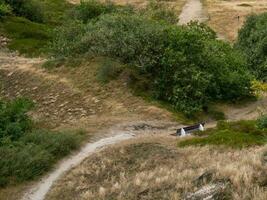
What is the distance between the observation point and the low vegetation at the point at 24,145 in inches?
910

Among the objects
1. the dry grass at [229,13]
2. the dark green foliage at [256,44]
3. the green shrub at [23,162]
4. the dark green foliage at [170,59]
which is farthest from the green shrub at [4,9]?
the green shrub at [23,162]

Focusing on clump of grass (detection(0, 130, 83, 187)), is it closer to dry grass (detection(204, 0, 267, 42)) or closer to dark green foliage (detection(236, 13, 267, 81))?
dark green foliage (detection(236, 13, 267, 81))

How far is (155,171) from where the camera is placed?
21172 millimetres

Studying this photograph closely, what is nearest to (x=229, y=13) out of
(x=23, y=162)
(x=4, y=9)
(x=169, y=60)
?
(x=4, y=9)

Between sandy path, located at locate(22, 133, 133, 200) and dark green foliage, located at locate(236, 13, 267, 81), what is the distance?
23.6 m

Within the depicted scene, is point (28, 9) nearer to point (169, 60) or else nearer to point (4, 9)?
point (4, 9)

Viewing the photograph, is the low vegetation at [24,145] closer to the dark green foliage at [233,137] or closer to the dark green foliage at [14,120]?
the dark green foliage at [14,120]

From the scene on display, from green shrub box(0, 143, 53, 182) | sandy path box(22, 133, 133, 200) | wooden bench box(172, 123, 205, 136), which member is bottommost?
wooden bench box(172, 123, 205, 136)

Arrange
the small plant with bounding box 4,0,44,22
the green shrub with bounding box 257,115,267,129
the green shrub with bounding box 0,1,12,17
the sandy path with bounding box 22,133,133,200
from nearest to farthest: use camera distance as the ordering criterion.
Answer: the sandy path with bounding box 22,133,133,200, the green shrub with bounding box 257,115,267,129, the green shrub with bounding box 0,1,12,17, the small plant with bounding box 4,0,44,22

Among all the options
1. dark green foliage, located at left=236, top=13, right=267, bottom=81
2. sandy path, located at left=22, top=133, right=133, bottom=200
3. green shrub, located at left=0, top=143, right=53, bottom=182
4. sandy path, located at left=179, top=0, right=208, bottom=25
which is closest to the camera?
sandy path, located at left=22, top=133, right=133, bottom=200

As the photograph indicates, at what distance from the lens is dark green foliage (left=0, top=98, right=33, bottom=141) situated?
1070 inches

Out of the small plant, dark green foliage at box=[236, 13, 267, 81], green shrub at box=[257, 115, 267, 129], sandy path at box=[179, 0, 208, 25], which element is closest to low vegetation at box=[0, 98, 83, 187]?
green shrub at box=[257, 115, 267, 129]

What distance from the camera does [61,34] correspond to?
43.8 m

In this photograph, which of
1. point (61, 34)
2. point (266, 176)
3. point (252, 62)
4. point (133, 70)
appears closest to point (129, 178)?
point (266, 176)
